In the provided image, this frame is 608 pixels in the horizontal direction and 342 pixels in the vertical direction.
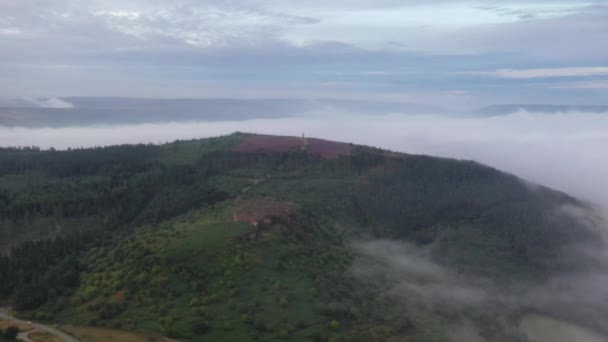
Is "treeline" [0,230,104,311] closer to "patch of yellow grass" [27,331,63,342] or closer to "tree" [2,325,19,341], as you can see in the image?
"patch of yellow grass" [27,331,63,342]

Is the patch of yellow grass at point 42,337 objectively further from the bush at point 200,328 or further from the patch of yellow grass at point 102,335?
the bush at point 200,328

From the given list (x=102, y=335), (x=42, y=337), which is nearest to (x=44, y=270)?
(x=42, y=337)

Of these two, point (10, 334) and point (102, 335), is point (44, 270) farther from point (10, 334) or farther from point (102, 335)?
point (10, 334)

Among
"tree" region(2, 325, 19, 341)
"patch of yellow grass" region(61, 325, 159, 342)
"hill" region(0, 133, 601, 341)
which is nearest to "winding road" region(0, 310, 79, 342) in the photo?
"patch of yellow grass" region(61, 325, 159, 342)

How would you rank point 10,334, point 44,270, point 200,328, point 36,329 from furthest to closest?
point 44,270 < point 36,329 < point 200,328 < point 10,334

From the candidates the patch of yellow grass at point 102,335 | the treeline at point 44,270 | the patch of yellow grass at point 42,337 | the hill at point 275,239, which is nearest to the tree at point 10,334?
the patch of yellow grass at point 42,337

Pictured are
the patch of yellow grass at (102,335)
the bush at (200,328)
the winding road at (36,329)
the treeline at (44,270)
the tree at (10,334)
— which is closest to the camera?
the tree at (10,334)
